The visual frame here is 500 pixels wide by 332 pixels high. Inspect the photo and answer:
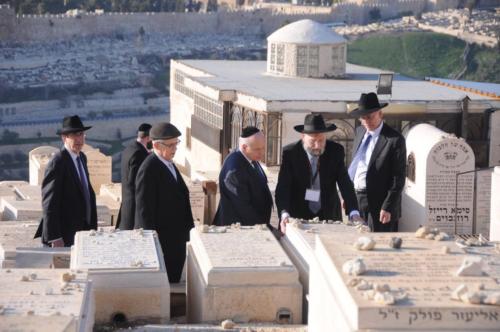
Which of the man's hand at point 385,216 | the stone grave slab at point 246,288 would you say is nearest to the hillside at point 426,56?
the man's hand at point 385,216

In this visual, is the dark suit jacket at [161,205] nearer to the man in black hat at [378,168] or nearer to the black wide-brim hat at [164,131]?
the black wide-brim hat at [164,131]

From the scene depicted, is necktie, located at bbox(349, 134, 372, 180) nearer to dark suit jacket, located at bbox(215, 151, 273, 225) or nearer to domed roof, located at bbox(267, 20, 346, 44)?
dark suit jacket, located at bbox(215, 151, 273, 225)

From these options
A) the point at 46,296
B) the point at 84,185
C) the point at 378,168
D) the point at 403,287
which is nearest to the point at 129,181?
the point at 84,185

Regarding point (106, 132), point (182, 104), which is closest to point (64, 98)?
point (106, 132)

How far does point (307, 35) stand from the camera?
68.8 ft

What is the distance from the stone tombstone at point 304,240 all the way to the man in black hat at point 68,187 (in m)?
1.63

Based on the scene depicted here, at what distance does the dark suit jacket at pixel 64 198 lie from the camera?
8.14 metres

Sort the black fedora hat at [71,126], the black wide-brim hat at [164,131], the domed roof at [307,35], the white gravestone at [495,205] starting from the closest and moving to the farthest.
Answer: the black wide-brim hat at [164,131], the black fedora hat at [71,126], the white gravestone at [495,205], the domed roof at [307,35]

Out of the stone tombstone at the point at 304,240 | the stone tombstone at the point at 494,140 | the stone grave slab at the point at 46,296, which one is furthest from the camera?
the stone tombstone at the point at 494,140

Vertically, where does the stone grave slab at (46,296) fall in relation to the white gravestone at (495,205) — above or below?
above

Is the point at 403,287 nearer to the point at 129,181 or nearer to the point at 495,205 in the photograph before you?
the point at 495,205

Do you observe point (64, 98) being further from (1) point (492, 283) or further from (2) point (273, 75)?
(1) point (492, 283)

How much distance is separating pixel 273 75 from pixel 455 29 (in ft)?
196

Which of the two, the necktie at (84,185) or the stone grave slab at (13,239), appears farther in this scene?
the necktie at (84,185)
